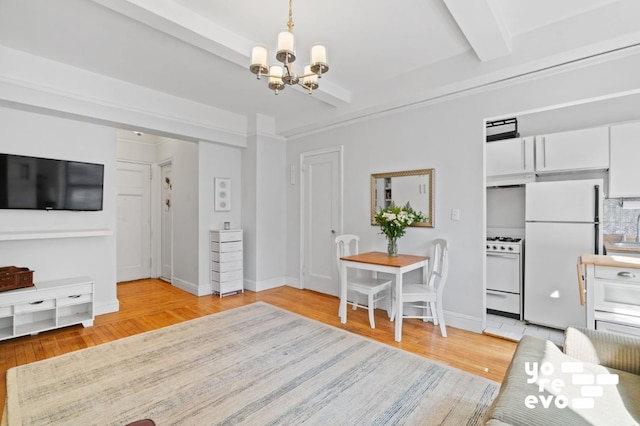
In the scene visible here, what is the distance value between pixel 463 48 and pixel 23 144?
455 centimetres

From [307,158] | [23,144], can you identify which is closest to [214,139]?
[307,158]

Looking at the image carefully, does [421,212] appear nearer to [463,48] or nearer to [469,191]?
[469,191]

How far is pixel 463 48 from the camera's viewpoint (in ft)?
9.65

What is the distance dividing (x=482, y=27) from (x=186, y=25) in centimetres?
230

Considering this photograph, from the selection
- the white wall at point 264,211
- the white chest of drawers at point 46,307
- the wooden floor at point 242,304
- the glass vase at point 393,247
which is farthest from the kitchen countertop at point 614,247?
the white chest of drawers at point 46,307

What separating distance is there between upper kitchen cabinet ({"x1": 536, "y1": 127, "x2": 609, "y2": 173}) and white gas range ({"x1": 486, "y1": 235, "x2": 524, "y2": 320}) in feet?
2.98

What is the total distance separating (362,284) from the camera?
335 centimetres

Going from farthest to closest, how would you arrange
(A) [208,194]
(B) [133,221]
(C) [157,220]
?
(C) [157,220], (B) [133,221], (A) [208,194]

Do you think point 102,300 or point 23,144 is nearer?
point 23,144

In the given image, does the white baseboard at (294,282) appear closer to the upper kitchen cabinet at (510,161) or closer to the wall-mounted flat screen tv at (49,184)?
the wall-mounted flat screen tv at (49,184)

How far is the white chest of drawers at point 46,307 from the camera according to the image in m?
2.87

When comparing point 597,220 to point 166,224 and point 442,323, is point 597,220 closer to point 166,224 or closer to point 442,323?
point 442,323

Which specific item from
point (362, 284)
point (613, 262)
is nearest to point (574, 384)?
point (613, 262)

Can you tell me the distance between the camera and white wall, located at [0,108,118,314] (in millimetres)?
3164
